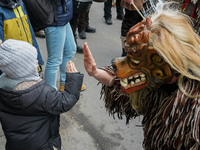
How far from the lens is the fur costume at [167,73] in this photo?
3.22 feet

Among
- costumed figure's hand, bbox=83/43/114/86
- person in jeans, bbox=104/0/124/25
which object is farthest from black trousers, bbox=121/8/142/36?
costumed figure's hand, bbox=83/43/114/86

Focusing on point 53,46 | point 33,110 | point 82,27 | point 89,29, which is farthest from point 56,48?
point 89,29

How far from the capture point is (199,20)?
2.07m

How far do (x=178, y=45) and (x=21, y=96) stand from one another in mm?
1017

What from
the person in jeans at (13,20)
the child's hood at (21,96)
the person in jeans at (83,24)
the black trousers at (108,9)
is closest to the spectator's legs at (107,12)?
the black trousers at (108,9)

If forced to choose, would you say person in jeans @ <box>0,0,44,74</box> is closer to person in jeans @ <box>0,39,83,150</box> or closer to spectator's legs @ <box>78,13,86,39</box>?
person in jeans @ <box>0,39,83,150</box>

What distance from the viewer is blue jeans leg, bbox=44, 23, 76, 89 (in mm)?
2492

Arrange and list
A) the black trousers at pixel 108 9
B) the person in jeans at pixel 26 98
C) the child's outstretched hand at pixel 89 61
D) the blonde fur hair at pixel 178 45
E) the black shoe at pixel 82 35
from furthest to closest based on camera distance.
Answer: the black trousers at pixel 108 9 < the black shoe at pixel 82 35 < the person in jeans at pixel 26 98 < the child's outstretched hand at pixel 89 61 < the blonde fur hair at pixel 178 45

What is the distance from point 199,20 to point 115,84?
1302mm

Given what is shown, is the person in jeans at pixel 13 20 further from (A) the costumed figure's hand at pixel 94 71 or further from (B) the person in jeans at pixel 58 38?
(A) the costumed figure's hand at pixel 94 71

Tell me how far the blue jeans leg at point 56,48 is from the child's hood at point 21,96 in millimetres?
1152

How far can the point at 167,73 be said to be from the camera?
1.03 metres

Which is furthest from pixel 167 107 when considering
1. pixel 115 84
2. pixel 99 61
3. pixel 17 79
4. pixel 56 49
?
pixel 99 61

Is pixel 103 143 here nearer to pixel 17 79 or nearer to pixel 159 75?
pixel 17 79
